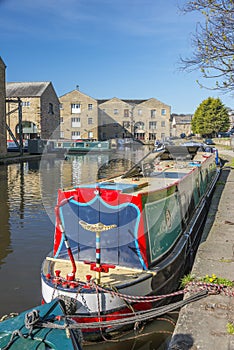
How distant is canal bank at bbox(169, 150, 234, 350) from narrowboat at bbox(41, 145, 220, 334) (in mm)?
595

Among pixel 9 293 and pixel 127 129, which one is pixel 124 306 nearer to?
pixel 9 293

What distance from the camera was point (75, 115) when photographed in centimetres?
6975

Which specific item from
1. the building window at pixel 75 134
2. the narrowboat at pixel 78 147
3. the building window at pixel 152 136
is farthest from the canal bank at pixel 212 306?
the building window at pixel 152 136

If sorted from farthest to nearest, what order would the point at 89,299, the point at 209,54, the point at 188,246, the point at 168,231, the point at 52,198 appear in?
the point at 52,198
the point at 209,54
the point at 188,246
the point at 168,231
the point at 89,299

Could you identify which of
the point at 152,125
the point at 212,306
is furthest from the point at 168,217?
the point at 152,125

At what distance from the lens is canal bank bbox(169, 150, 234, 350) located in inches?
150

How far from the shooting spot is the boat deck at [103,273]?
5.32 m

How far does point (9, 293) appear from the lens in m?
6.73

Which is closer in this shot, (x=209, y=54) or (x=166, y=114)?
(x=209, y=54)

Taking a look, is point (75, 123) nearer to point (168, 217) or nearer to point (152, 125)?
point (152, 125)

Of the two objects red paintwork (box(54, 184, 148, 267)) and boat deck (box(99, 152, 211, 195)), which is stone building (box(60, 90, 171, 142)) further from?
red paintwork (box(54, 184, 148, 267))

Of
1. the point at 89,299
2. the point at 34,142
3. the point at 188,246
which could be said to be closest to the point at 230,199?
the point at 188,246

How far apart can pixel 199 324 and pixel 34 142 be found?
3675cm

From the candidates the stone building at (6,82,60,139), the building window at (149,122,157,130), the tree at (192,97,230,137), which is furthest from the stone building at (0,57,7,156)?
the tree at (192,97,230,137)
